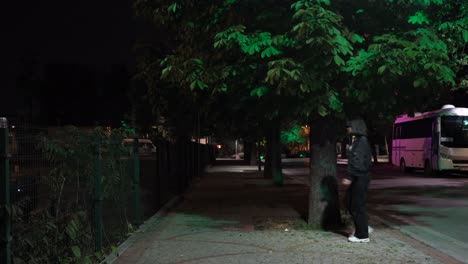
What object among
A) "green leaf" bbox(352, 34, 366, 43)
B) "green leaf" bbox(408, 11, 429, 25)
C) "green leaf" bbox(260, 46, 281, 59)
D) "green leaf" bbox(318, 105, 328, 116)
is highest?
"green leaf" bbox(408, 11, 429, 25)

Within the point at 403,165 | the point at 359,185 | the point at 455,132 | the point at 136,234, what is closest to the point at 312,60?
the point at 359,185

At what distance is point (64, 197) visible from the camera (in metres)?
7.23

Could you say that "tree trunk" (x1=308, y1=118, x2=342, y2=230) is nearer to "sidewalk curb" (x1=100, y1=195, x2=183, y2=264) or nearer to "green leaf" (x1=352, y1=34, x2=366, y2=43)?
"green leaf" (x1=352, y1=34, x2=366, y2=43)

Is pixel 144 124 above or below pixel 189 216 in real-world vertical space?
above

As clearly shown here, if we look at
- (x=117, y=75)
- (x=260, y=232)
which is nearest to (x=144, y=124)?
(x=117, y=75)

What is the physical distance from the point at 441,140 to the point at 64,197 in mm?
25280

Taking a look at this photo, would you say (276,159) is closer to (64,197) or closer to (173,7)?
(173,7)

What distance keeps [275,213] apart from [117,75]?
61.1 metres

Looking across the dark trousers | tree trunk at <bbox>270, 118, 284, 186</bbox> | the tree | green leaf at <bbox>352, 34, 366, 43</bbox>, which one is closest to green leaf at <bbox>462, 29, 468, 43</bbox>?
the tree

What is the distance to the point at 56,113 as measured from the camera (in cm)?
7144

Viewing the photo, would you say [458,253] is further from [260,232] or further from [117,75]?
[117,75]

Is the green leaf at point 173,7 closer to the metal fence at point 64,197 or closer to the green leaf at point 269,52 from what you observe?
the green leaf at point 269,52

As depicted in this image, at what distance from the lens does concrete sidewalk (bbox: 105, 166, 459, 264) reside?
26.0 feet

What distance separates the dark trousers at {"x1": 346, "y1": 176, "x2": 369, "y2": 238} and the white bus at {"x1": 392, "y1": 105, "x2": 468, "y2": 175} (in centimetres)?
1888
